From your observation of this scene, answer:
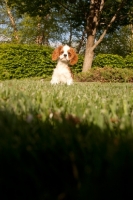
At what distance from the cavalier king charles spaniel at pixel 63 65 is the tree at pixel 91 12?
32.6ft

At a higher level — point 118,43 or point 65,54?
point 118,43

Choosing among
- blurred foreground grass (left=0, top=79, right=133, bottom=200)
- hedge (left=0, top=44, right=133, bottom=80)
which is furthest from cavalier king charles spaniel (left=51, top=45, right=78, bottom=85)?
hedge (left=0, top=44, right=133, bottom=80)

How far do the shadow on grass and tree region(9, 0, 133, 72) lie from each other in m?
18.9

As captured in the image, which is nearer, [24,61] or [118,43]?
[24,61]

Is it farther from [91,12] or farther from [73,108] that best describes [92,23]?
[73,108]

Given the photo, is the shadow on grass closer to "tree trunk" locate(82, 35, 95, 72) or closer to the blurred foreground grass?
the blurred foreground grass

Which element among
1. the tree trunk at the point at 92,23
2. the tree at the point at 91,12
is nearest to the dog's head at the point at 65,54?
the tree at the point at 91,12

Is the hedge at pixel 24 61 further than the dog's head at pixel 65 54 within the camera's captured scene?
Yes

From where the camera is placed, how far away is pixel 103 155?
1.01 metres

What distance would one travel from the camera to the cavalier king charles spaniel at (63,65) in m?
9.20

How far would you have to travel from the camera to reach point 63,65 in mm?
9609

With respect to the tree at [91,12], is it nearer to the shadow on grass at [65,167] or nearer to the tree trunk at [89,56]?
A: the tree trunk at [89,56]

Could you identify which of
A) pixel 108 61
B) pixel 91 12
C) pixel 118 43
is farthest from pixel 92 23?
pixel 118 43

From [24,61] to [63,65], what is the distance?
11.9 metres
